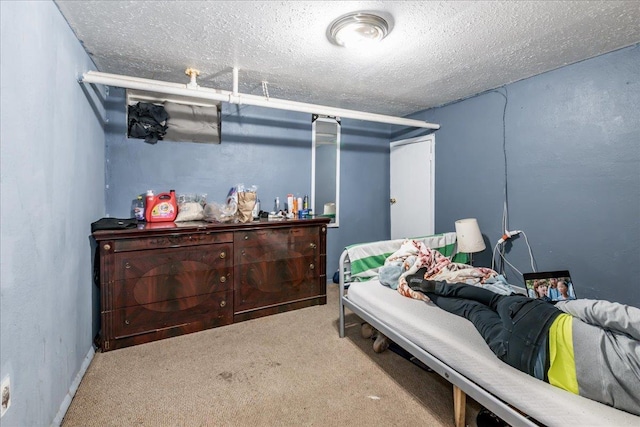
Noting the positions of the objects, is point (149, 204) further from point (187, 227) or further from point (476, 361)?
point (476, 361)

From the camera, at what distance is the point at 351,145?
406 centimetres

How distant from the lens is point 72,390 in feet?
5.66

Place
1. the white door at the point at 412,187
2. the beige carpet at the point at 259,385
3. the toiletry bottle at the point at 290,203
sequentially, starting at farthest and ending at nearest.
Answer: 1. the white door at the point at 412,187
2. the toiletry bottle at the point at 290,203
3. the beige carpet at the point at 259,385

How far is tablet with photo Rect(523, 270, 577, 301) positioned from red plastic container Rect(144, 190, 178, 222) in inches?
122

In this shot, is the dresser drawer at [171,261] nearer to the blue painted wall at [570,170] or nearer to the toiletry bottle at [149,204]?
the toiletry bottle at [149,204]

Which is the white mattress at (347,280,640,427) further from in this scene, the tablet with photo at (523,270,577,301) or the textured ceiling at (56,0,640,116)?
the textured ceiling at (56,0,640,116)

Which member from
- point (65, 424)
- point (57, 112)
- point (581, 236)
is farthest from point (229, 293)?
point (581, 236)

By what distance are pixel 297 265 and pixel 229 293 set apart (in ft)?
2.39

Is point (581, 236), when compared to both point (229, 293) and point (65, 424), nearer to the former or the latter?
point (229, 293)

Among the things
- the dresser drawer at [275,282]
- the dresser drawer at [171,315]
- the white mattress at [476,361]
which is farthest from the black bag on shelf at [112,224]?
the white mattress at [476,361]

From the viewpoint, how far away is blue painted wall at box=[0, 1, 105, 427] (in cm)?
111

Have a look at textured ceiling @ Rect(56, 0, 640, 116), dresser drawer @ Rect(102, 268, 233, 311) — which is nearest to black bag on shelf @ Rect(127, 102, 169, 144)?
textured ceiling @ Rect(56, 0, 640, 116)

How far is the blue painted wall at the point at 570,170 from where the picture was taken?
84.8 inches

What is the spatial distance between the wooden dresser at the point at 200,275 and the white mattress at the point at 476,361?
0.99 meters
